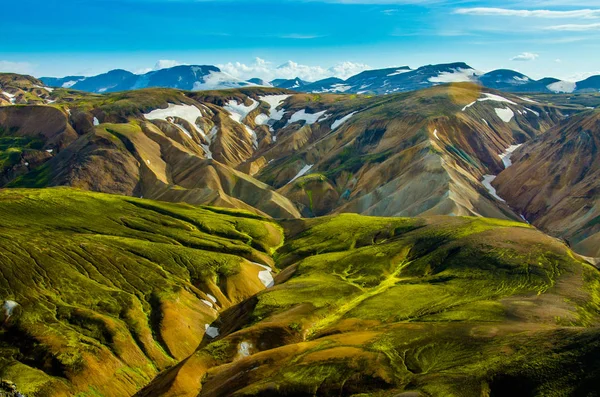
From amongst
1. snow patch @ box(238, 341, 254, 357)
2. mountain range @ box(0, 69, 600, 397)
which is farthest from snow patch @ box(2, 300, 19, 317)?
snow patch @ box(238, 341, 254, 357)

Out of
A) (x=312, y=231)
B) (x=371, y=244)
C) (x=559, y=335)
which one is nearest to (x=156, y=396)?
(x=559, y=335)

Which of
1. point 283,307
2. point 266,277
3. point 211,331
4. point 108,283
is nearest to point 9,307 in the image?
point 108,283

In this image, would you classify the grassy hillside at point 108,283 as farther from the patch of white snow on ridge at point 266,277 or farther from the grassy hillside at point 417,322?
the grassy hillside at point 417,322

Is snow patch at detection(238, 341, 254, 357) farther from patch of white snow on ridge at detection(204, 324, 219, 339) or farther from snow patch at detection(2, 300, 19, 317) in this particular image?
snow patch at detection(2, 300, 19, 317)

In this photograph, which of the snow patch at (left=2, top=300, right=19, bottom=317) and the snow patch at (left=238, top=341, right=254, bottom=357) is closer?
the snow patch at (left=238, top=341, right=254, bottom=357)

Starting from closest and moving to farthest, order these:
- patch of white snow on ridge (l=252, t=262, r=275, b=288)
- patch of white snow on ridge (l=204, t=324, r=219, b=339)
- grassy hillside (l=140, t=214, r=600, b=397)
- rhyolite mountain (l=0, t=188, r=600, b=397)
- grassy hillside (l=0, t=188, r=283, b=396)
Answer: grassy hillside (l=140, t=214, r=600, b=397) → rhyolite mountain (l=0, t=188, r=600, b=397) → grassy hillside (l=0, t=188, r=283, b=396) → patch of white snow on ridge (l=204, t=324, r=219, b=339) → patch of white snow on ridge (l=252, t=262, r=275, b=288)

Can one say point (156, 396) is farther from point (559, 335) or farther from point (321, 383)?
point (559, 335)
